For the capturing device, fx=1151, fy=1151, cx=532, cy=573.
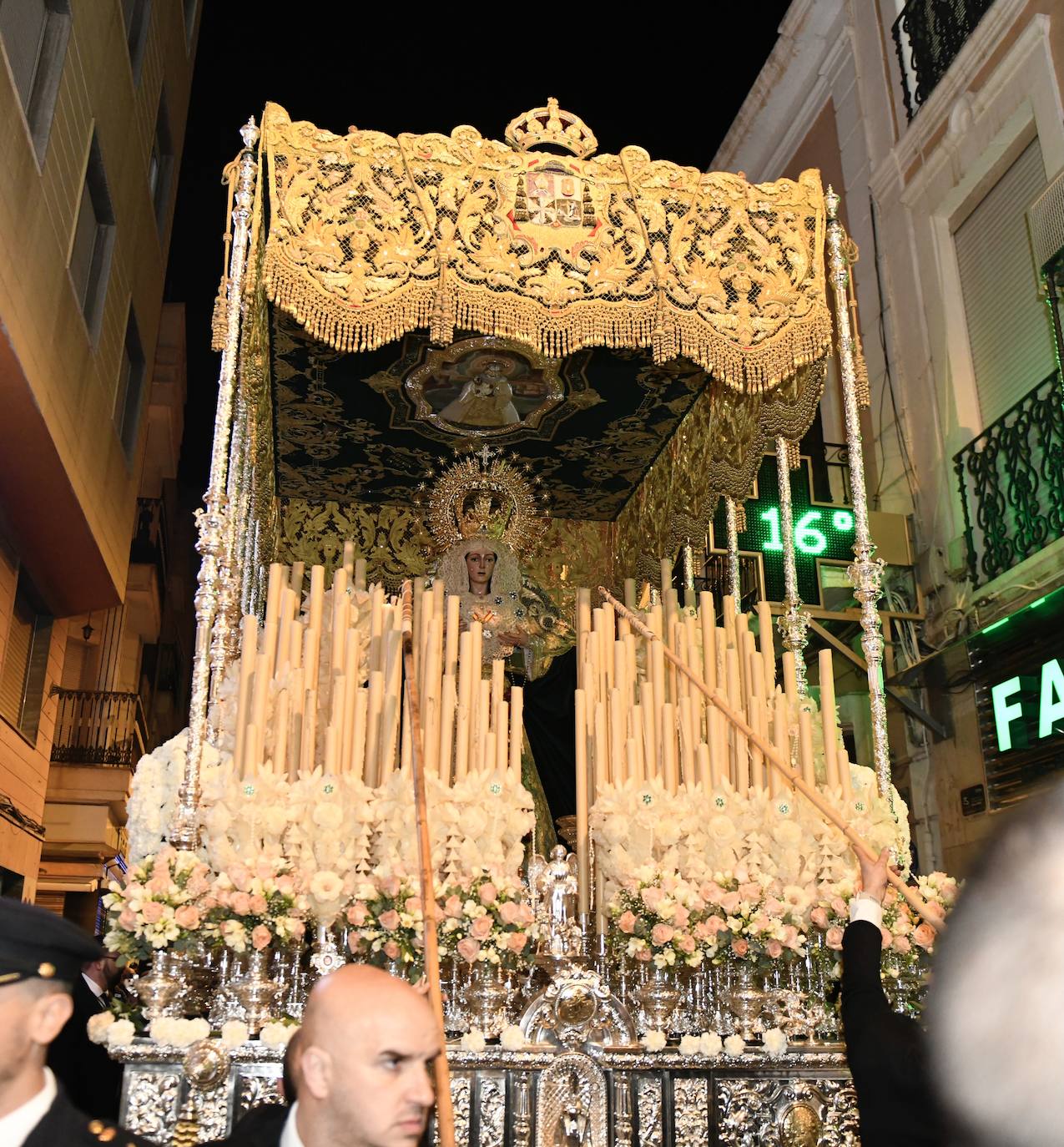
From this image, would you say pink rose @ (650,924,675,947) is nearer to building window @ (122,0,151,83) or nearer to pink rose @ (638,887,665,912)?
pink rose @ (638,887,665,912)

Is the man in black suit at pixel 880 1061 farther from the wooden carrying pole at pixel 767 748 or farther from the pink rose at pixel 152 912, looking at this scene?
the pink rose at pixel 152 912

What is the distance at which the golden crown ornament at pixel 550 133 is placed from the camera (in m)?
5.37

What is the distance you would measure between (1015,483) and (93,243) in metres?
7.61

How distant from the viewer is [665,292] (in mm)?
5207

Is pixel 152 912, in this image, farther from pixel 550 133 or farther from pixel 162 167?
pixel 162 167

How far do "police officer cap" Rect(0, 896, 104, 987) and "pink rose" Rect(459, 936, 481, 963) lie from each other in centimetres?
178

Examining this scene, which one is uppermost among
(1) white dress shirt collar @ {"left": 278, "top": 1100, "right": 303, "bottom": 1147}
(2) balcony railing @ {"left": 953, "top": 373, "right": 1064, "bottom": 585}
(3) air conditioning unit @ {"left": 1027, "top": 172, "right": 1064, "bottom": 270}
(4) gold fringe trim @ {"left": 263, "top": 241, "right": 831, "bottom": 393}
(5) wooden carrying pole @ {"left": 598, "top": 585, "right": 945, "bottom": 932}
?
(3) air conditioning unit @ {"left": 1027, "top": 172, "right": 1064, "bottom": 270}

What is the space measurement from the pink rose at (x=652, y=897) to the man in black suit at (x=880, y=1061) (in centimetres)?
132

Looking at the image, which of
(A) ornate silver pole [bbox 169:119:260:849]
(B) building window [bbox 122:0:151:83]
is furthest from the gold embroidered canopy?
(B) building window [bbox 122:0:151:83]

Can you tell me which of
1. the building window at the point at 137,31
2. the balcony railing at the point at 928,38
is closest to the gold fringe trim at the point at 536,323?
the balcony railing at the point at 928,38

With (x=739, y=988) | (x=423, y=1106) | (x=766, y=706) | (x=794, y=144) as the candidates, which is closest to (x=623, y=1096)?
(x=739, y=988)

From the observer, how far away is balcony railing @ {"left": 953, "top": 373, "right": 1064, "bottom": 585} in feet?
24.0

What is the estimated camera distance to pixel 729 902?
12.5ft

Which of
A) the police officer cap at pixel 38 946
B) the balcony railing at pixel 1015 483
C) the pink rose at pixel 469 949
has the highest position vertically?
the balcony railing at pixel 1015 483
